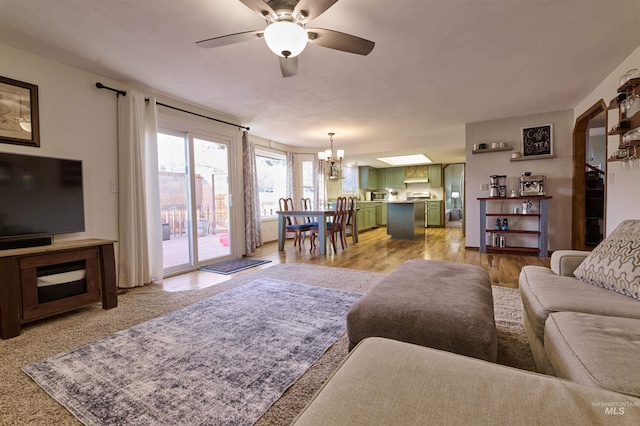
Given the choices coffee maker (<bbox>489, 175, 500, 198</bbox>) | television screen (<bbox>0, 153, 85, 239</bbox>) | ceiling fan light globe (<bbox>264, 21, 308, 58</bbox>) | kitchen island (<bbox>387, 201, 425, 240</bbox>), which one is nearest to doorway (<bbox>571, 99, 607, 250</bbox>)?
coffee maker (<bbox>489, 175, 500, 198</bbox>)

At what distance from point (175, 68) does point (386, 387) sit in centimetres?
339

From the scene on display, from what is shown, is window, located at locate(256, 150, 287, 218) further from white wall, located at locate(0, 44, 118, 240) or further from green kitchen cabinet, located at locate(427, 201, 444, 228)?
green kitchen cabinet, located at locate(427, 201, 444, 228)

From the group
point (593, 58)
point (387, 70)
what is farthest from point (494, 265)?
point (387, 70)

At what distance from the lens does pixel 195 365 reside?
5.32ft

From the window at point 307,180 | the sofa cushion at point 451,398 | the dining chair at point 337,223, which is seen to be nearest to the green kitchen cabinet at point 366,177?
the window at point 307,180

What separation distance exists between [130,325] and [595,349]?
9.14 feet

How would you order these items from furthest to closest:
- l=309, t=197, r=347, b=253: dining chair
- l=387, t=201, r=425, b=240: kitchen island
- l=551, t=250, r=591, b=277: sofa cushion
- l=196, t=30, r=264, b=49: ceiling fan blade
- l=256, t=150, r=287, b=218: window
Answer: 1. l=387, t=201, r=425, b=240: kitchen island
2. l=256, t=150, r=287, b=218: window
3. l=309, t=197, r=347, b=253: dining chair
4. l=196, t=30, r=264, b=49: ceiling fan blade
5. l=551, t=250, r=591, b=277: sofa cushion

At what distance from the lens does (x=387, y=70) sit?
299cm

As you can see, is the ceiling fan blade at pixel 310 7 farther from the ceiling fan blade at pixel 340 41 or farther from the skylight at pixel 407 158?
the skylight at pixel 407 158

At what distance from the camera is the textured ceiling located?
203 centimetres

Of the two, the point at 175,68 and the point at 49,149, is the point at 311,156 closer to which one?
the point at 175,68

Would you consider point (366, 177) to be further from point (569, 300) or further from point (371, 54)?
point (569, 300)

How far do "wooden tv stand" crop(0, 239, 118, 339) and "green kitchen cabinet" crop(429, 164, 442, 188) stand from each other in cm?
894

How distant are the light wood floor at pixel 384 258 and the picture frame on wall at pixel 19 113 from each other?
1932 millimetres
